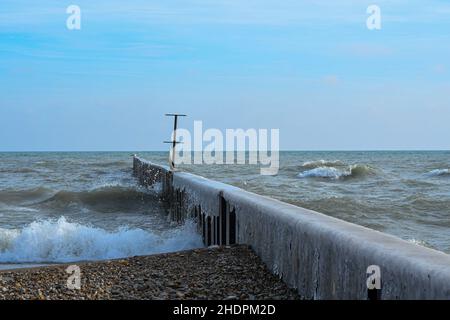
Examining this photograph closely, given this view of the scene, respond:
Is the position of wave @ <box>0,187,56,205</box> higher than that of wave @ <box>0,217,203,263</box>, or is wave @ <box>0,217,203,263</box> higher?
wave @ <box>0,217,203,263</box>

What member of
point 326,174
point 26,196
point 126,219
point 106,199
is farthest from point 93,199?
point 326,174

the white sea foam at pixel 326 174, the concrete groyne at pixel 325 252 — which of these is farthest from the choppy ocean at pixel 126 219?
the white sea foam at pixel 326 174

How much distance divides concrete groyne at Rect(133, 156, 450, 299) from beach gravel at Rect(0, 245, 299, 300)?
191mm

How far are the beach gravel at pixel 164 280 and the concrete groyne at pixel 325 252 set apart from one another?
19 centimetres

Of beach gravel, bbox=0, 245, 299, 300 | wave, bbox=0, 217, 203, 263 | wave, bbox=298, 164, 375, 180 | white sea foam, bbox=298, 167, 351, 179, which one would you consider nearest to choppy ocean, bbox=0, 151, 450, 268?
wave, bbox=0, 217, 203, 263

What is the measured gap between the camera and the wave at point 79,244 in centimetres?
974

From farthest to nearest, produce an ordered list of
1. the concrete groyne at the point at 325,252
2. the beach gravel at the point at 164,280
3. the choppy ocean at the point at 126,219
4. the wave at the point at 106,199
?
the wave at the point at 106,199, the choppy ocean at the point at 126,219, the beach gravel at the point at 164,280, the concrete groyne at the point at 325,252

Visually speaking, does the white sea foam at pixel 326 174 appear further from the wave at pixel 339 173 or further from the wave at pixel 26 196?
the wave at pixel 26 196

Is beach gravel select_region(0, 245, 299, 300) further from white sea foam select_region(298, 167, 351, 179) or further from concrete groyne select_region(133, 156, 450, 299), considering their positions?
white sea foam select_region(298, 167, 351, 179)

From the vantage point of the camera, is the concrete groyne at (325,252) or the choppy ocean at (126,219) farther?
the choppy ocean at (126,219)

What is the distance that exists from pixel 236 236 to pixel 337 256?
3.33 metres

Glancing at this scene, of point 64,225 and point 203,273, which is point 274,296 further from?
point 64,225

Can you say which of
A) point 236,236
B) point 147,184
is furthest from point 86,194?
point 236,236

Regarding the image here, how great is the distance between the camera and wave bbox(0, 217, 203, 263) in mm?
9742
